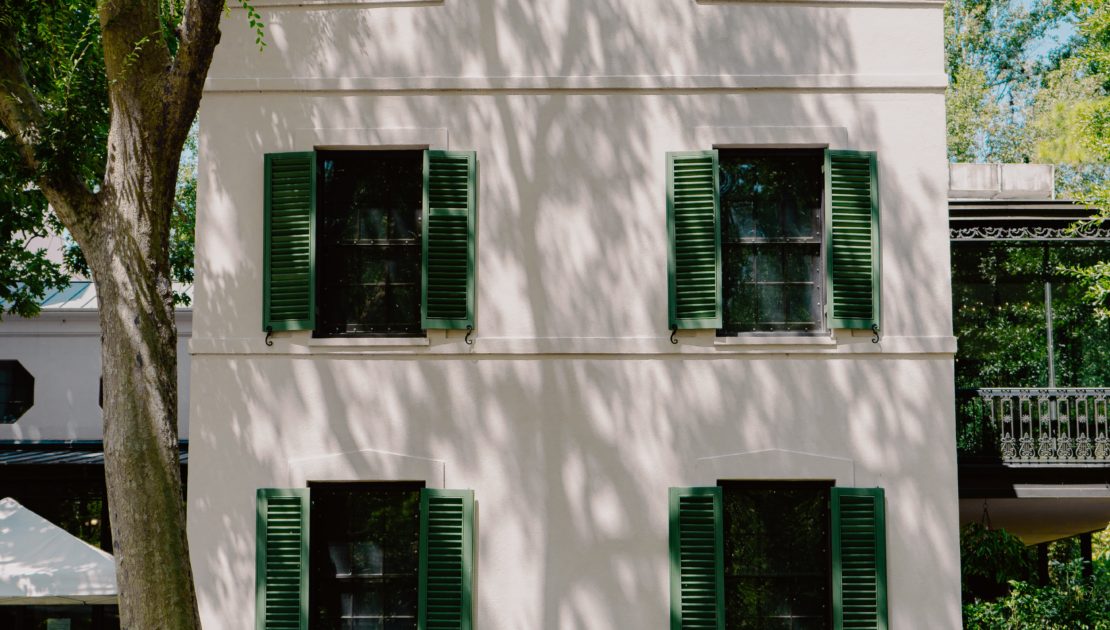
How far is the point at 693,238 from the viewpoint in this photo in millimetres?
7887

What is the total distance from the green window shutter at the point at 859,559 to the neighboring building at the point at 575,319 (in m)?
0.03

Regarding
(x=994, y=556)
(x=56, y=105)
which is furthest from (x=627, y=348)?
(x=56, y=105)

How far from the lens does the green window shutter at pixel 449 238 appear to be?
307 inches

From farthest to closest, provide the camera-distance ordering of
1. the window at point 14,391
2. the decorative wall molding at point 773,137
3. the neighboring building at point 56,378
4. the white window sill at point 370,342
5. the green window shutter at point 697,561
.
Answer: the window at point 14,391, the neighboring building at point 56,378, the decorative wall molding at point 773,137, the white window sill at point 370,342, the green window shutter at point 697,561

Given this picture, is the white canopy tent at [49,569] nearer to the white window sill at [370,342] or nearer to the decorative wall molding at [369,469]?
the decorative wall molding at [369,469]

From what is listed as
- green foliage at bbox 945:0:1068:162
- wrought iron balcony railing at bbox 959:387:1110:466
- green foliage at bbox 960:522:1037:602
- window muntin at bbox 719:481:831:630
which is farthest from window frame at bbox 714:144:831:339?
green foliage at bbox 945:0:1068:162

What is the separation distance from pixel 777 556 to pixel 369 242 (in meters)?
4.23

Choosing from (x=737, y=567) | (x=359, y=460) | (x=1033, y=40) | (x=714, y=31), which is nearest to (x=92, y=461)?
(x=359, y=460)

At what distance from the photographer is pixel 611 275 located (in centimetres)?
795

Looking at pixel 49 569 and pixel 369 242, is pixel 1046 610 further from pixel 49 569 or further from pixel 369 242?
pixel 49 569

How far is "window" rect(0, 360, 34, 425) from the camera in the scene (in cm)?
1392

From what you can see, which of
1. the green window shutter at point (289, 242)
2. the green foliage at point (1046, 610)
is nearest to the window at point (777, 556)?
the green foliage at point (1046, 610)

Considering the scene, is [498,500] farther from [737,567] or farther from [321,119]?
[321,119]

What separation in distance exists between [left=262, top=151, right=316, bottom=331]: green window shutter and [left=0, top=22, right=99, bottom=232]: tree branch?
1550 millimetres
